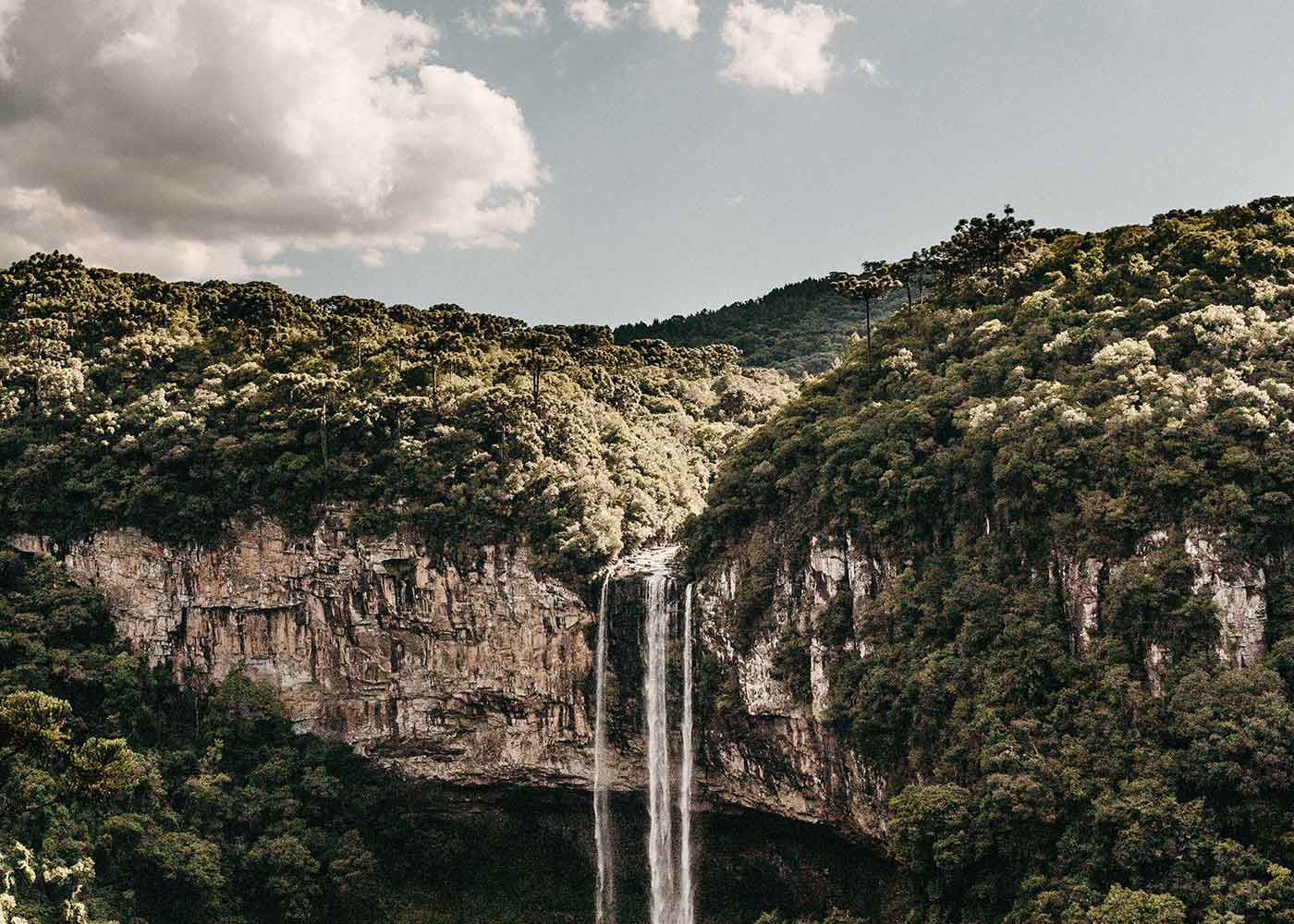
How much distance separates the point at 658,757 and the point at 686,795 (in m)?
1.58

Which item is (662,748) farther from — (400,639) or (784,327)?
(784,327)

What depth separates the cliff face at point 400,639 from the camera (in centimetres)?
3716

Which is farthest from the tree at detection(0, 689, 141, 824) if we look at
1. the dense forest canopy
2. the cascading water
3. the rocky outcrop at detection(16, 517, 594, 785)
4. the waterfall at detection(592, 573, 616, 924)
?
the cascading water

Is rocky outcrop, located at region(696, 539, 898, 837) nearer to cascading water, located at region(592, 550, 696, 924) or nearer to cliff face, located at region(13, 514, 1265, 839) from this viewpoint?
cliff face, located at region(13, 514, 1265, 839)

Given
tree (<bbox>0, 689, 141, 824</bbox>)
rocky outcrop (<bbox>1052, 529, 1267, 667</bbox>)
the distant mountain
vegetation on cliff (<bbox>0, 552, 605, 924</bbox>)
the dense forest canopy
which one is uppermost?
the distant mountain

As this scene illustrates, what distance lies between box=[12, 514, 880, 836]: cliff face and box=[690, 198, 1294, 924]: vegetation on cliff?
22.7 ft

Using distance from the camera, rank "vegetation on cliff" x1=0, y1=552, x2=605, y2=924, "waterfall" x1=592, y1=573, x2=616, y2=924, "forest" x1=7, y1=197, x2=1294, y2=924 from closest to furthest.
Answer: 1. "forest" x1=7, y1=197, x2=1294, y2=924
2. "vegetation on cliff" x1=0, y1=552, x2=605, y2=924
3. "waterfall" x1=592, y1=573, x2=616, y2=924

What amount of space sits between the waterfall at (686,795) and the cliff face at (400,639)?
71 cm

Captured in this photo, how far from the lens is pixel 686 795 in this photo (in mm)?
35781

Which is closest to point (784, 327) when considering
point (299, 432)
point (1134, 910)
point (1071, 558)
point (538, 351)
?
point (538, 351)

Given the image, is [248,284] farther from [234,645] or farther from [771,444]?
[771,444]

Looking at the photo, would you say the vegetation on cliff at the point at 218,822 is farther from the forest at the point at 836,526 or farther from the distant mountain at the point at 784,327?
the distant mountain at the point at 784,327

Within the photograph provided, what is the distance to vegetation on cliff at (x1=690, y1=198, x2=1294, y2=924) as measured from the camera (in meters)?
22.6

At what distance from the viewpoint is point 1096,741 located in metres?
24.7
